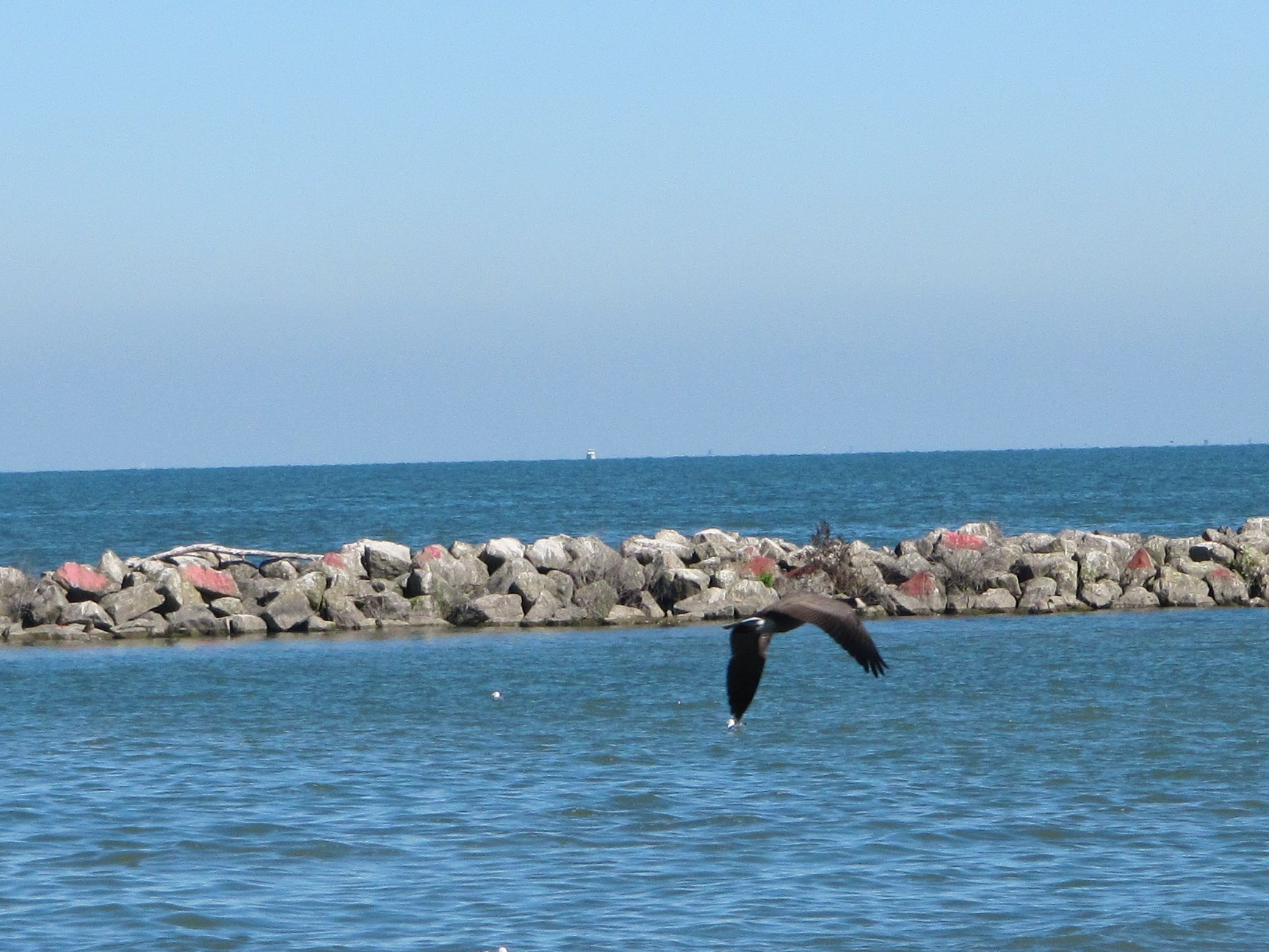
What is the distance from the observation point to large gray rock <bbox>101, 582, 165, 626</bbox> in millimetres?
27281

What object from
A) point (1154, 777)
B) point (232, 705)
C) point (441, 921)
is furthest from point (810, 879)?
point (232, 705)

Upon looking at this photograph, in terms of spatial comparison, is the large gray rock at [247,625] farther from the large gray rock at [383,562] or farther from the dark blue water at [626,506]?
the dark blue water at [626,506]

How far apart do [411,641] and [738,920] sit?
15.3 m

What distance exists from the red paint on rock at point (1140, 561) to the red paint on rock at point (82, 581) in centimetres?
1576

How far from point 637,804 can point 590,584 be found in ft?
44.3

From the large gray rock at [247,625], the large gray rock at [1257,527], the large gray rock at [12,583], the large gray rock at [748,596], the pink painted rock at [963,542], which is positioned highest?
the large gray rock at [1257,527]

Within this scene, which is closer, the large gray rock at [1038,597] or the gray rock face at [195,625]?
the gray rock face at [195,625]

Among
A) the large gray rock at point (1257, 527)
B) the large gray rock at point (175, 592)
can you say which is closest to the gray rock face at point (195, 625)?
the large gray rock at point (175, 592)

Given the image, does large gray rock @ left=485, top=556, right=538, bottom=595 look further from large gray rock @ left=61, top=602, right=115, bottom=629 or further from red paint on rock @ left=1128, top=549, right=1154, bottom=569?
red paint on rock @ left=1128, top=549, right=1154, bottom=569

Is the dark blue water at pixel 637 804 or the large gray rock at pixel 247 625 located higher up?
the large gray rock at pixel 247 625

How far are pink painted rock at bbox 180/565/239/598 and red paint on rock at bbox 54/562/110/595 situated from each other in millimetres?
1179

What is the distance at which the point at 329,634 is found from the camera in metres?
27.4

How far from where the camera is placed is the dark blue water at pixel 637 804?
11.7 m

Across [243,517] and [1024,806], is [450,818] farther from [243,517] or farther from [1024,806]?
[243,517]
